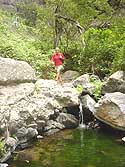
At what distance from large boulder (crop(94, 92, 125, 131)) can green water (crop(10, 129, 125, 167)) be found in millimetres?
607

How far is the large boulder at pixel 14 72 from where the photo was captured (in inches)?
663

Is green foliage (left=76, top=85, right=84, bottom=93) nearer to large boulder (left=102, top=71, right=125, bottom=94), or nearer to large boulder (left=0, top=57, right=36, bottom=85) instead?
large boulder (left=102, top=71, right=125, bottom=94)

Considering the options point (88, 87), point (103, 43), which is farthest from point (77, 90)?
point (103, 43)

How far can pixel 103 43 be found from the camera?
2556cm

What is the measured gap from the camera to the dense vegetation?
978 inches

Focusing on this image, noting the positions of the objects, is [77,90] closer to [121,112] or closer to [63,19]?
[121,112]

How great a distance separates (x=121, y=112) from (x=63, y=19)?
45.1 feet

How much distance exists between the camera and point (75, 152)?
14.7 meters

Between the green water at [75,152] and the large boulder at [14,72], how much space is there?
283cm

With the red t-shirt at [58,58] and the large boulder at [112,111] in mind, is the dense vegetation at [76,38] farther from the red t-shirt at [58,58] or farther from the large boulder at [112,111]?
the large boulder at [112,111]

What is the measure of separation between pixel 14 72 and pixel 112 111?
4.36 metres

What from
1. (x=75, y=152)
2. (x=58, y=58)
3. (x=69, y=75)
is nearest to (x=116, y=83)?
(x=58, y=58)

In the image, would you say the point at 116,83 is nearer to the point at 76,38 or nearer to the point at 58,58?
the point at 58,58

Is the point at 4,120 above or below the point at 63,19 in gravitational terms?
below
